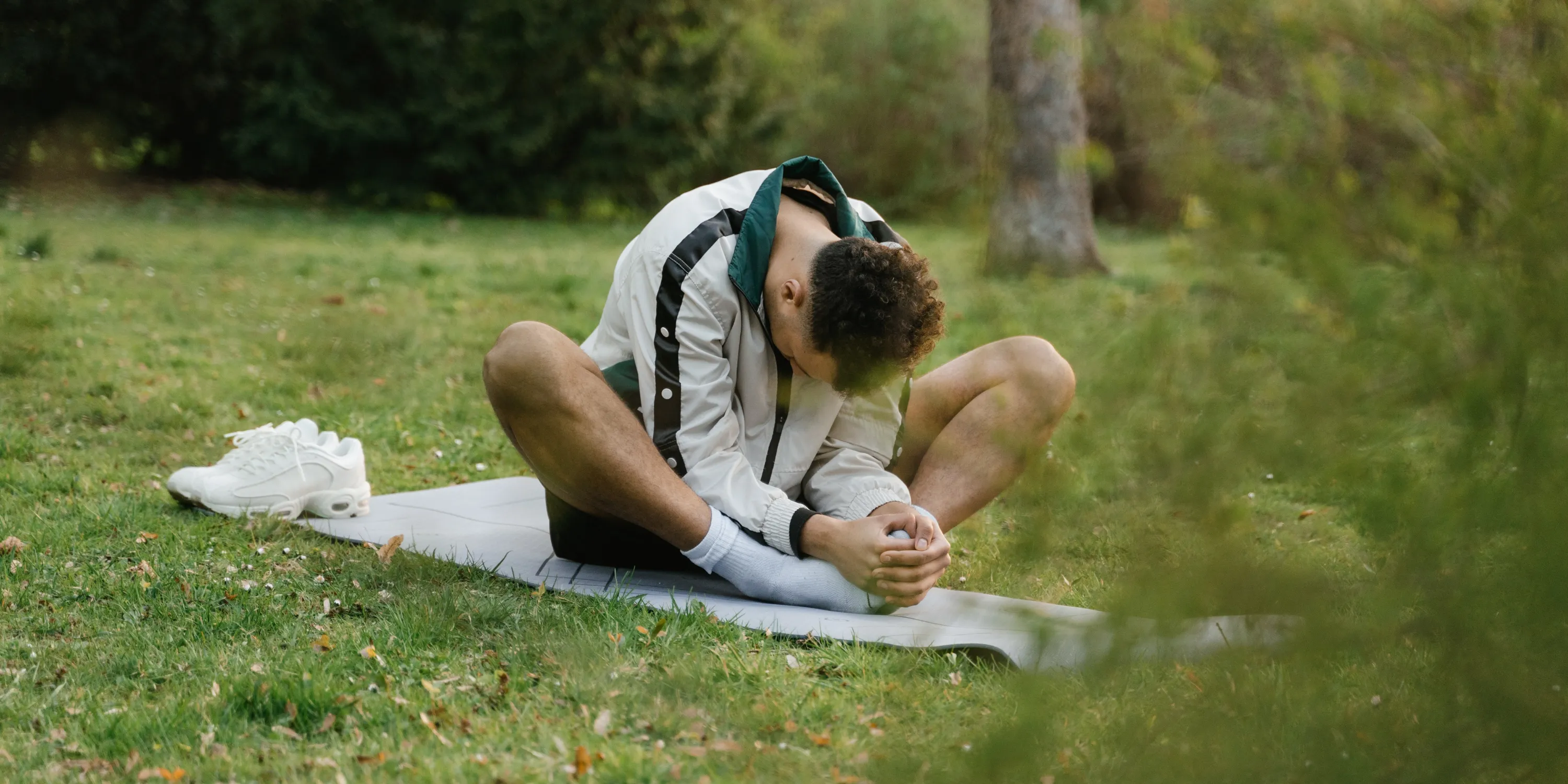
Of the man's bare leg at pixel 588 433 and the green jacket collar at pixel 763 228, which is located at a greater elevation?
the green jacket collar at pixel 763 228

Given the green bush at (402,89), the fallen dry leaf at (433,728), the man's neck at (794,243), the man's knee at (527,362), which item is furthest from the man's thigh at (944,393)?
the green bush at (402,89)

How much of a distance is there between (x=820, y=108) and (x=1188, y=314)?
56.2 ft

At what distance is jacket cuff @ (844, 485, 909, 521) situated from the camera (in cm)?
296

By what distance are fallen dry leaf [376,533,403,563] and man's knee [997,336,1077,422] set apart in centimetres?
158

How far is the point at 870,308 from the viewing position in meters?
2.68

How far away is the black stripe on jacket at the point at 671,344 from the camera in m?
2.79

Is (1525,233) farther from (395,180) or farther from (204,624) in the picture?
(395,180)

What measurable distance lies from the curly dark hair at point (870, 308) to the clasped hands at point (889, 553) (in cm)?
32

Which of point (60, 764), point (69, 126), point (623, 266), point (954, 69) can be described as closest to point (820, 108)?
point (954, 69)

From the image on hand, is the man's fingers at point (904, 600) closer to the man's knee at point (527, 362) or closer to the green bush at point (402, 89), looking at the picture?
the man's knee at point (527, 362)

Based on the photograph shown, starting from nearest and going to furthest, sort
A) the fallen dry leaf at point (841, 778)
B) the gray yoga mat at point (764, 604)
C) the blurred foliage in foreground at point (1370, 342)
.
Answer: the blurred foliage in foreground at point (1370, 342), the gray yoga mat at point (764, 604), the fallen dry leaf at point (841, 778)

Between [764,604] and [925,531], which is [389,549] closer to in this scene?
[764,604]

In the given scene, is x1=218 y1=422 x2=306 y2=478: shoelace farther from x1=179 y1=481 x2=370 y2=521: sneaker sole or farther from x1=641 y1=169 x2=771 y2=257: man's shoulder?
x1=641 y1=169 x2=771 y2=257: man's shoulder

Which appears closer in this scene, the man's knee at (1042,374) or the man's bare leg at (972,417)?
the man's knee at (1042,374)
